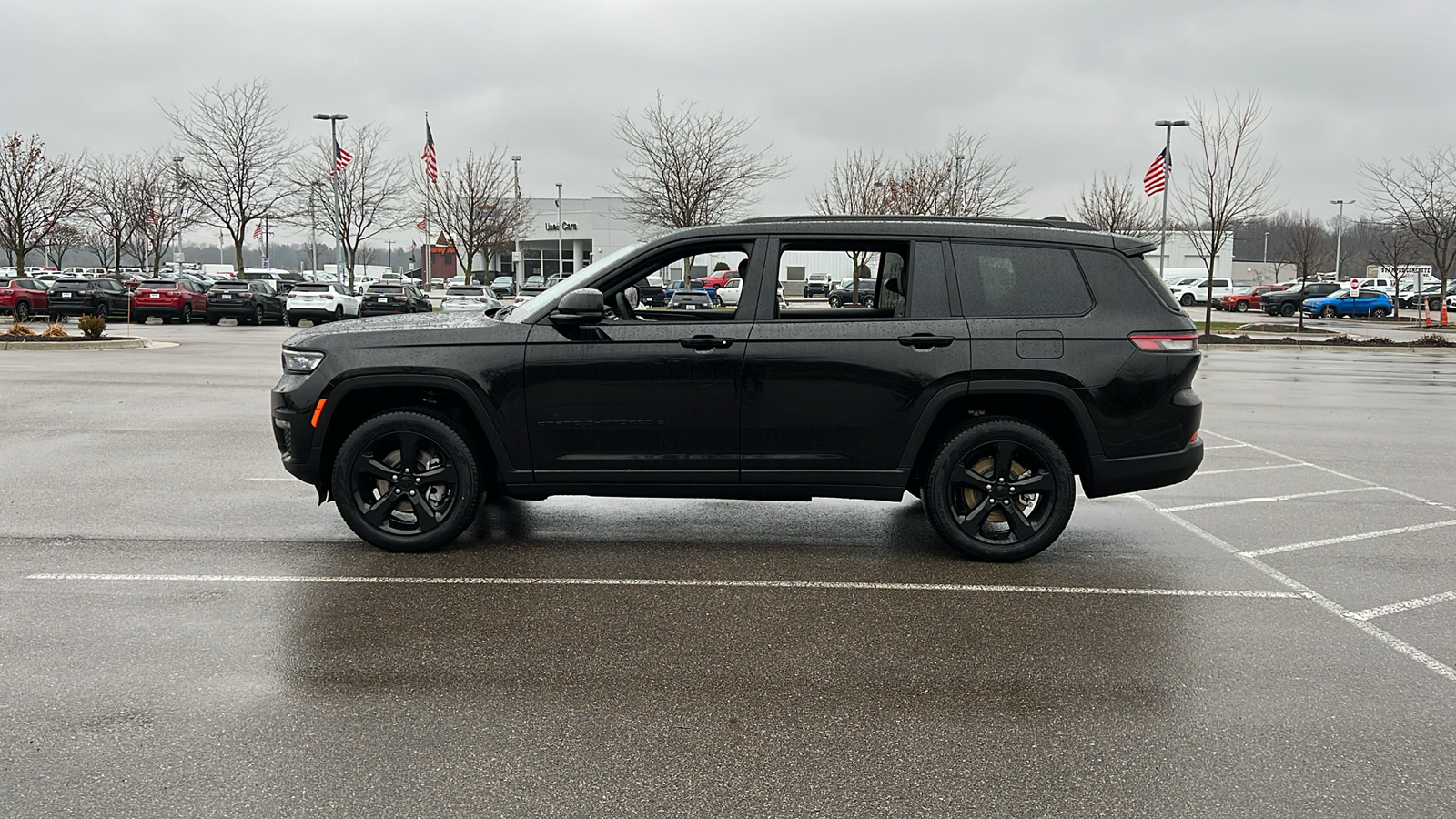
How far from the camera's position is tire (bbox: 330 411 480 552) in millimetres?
5992

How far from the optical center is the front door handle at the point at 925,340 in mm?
5898

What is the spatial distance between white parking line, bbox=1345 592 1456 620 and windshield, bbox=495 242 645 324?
4117mm

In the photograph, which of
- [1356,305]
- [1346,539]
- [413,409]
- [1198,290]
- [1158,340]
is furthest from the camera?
[1198,290]

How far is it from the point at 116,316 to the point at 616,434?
1449 inches

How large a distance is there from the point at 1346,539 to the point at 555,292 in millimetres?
5161

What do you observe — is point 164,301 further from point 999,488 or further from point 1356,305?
point 1356,305

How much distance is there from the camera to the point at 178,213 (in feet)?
178

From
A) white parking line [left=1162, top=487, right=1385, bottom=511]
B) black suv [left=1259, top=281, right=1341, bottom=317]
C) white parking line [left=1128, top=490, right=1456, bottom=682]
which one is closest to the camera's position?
white parking line [left=1128, top=490, right=1456, bottom=682]

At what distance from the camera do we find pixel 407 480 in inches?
239

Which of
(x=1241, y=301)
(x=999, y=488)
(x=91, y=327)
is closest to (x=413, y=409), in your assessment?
(x=999, y=488)

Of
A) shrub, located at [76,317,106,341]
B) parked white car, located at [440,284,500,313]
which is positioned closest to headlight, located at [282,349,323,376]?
shrub, located at [76,317,106,341]

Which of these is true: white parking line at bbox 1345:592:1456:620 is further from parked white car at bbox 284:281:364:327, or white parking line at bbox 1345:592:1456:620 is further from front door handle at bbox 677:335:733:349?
parked white car at bbox 284:281:364:327

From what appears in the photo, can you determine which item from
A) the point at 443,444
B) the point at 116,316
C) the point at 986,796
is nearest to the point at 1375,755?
the point at 986,796

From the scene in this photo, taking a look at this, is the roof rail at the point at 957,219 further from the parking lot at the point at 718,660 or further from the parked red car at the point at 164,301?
the parked red car at the point at 164,301
